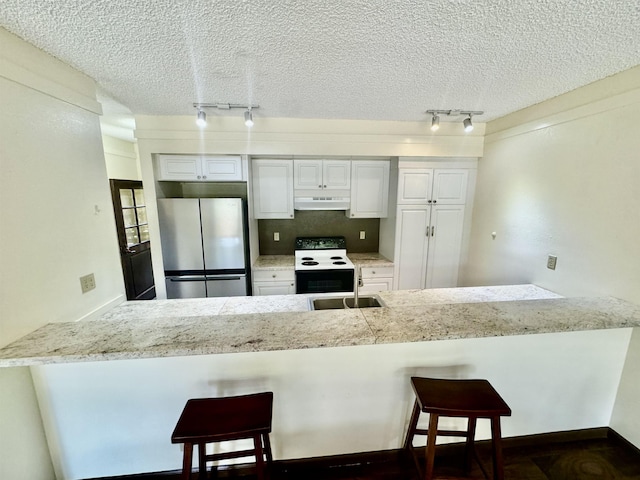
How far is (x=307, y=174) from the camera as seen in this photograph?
10.3ft

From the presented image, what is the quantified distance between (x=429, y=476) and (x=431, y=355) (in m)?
0.54

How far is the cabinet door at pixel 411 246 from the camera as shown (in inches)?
121

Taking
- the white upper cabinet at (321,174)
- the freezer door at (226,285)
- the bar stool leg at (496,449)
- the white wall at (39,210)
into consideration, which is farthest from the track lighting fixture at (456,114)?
the white wall at (39,210)

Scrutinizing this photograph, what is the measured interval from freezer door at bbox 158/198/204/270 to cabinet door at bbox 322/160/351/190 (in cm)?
152

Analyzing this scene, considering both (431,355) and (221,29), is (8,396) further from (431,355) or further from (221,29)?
(431,355)

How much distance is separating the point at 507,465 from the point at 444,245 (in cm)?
213

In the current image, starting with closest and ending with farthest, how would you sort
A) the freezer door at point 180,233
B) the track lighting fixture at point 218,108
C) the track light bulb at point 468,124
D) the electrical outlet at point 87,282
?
1. the electrical outlet at point 87,282
2. the track lighting fixture at point 218,108
3. the track light bulb at point 468,124
4. the freezer door at point 180,233

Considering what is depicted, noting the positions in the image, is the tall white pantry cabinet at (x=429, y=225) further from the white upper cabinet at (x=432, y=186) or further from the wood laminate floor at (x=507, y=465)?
the wood laminate floor at (x=507, y=465)

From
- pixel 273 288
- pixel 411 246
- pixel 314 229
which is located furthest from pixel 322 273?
pixel 411 246

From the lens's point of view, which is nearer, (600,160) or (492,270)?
(600,160)

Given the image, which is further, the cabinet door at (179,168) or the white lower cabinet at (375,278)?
the white lower cabinet at (375,278)

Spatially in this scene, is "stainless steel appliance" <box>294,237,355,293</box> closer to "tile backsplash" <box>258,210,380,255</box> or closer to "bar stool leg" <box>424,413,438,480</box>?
"tile backsplash" <box>258,210,380,255</box>

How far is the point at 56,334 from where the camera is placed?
4.09ft

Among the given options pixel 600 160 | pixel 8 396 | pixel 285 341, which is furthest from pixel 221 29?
pixel 600 160
